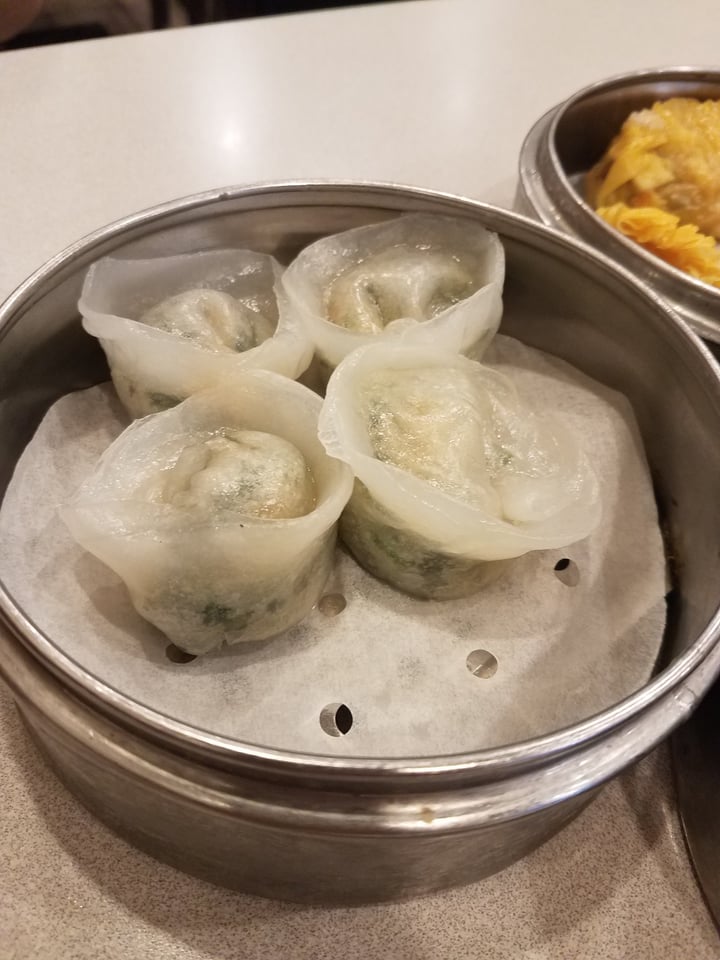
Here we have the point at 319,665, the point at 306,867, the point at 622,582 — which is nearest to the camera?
the point at 306,867

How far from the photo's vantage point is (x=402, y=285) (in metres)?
1.23

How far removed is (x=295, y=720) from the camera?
92cm

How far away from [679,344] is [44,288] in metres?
0.95

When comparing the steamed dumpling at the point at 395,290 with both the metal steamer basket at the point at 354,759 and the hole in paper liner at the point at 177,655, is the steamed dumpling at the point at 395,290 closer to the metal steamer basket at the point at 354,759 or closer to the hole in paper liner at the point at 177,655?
the metal steamer basket at the point at 354,759

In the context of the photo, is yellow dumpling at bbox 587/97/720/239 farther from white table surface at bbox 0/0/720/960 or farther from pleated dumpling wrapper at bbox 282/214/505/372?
pleated dumpling wrapper at bbox 282/214/505/372

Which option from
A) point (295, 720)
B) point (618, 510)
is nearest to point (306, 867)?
point (295, 720)

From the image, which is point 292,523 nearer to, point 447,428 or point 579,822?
point 447,428

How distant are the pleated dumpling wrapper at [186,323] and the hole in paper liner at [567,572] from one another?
0.48m

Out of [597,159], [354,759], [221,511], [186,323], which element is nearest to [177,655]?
[221,511]

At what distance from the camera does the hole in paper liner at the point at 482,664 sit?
99 cm

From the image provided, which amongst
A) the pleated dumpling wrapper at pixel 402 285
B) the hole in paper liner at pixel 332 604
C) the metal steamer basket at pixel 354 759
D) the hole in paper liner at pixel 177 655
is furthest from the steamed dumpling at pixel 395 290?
the hole in paper liner at pixel 177 655

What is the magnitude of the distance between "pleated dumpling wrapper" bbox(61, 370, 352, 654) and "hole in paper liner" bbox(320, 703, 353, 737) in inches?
4.7

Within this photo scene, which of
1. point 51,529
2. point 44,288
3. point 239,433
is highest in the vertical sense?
point 44,288

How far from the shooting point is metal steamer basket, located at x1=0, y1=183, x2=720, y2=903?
2.36 feet
